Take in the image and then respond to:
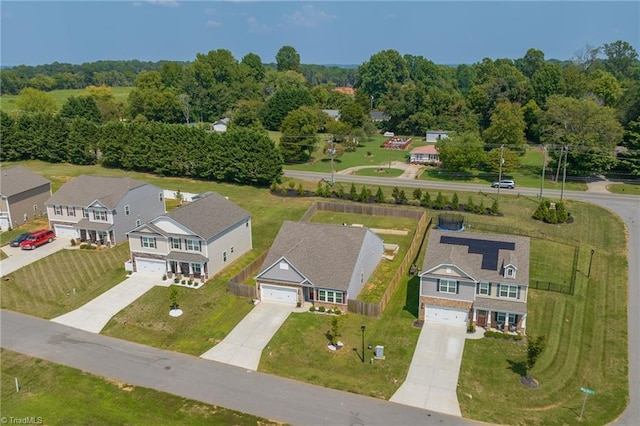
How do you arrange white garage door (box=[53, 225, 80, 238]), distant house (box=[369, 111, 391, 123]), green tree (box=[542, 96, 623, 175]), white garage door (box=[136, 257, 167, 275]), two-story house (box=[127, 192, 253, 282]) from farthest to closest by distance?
distant house (box=[369, 111, 391, 123]) → green tree (box=[542, 96, 623, 175]) → white garage door (box=[53, 225, 80, 238]) → white garage door (box=[136, 257, 167, 275]) → two-story house (box=[127, 192, 253, 282])

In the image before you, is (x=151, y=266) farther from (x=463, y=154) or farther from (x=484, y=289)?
(x=463, y=154)

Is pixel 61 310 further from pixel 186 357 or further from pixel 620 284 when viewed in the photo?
pixel 620 284

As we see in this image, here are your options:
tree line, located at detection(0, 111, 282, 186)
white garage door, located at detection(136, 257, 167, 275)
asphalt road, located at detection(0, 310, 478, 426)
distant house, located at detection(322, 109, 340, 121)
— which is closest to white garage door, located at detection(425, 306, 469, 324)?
asphalt road, located at detection(0, 310, 478, 426)

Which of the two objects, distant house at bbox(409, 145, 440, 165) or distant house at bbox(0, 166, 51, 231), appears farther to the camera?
distant house at bbox(409, 145, 440, 165)

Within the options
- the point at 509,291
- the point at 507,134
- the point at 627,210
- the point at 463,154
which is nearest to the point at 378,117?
the point at 507,134

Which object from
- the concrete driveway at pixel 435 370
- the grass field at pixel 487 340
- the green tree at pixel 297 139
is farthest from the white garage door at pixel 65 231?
the green tree at pixel 297 139

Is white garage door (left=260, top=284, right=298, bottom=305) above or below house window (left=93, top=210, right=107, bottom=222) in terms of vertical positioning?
below

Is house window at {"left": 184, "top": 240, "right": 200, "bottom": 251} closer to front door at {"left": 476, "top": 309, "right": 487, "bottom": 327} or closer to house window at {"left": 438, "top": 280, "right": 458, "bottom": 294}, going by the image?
house window at {"left": 438, "top": 280, "right": 458, "bottom": 294}
